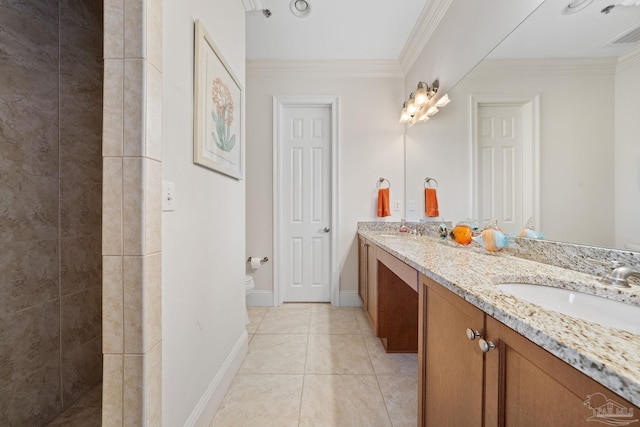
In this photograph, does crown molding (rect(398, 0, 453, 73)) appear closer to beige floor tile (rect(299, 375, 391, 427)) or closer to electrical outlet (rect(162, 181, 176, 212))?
electrical outlet (rect(162, 181, 176, 212))

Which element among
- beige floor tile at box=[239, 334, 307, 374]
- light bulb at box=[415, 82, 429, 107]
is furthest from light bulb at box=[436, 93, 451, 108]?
beige floor tile at box=[239, 334, 307, 374]

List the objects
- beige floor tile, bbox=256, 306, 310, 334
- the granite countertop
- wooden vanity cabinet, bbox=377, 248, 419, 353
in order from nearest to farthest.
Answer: the granite countertop < wooden vanity cabinet, bbox=377, 248, 419, 353 < beige floor tile, bbox=256, 306, 310, 334

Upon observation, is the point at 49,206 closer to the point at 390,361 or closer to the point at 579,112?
the point at 390,361

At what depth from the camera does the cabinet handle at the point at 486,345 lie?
0.58m

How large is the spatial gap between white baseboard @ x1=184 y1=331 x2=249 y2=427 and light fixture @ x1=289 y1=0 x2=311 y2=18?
8.27 feet

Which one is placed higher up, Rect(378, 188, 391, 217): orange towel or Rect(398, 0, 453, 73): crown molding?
Rect(398, 0, 453, 73): crown molding

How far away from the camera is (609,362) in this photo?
337 mm

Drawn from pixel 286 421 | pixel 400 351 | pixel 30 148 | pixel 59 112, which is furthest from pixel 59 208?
pixel 400 351

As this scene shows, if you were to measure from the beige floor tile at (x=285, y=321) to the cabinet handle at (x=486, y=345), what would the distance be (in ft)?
5.53

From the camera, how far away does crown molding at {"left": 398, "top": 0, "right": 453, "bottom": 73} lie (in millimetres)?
1865

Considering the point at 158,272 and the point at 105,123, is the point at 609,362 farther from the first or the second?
the point at 105,123

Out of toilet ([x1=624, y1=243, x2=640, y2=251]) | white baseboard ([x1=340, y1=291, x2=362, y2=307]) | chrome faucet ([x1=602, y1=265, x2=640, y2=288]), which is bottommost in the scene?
white baseboard ([x1=340, y1=291, x2=362, y2=307])

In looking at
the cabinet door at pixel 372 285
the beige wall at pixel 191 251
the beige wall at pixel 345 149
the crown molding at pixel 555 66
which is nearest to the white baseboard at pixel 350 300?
the beige wall at pixel 345 149

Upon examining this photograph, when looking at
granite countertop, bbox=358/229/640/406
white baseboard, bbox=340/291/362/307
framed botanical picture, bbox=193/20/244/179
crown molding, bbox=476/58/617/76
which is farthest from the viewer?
white baseboard, bbox=340/291/362/307
